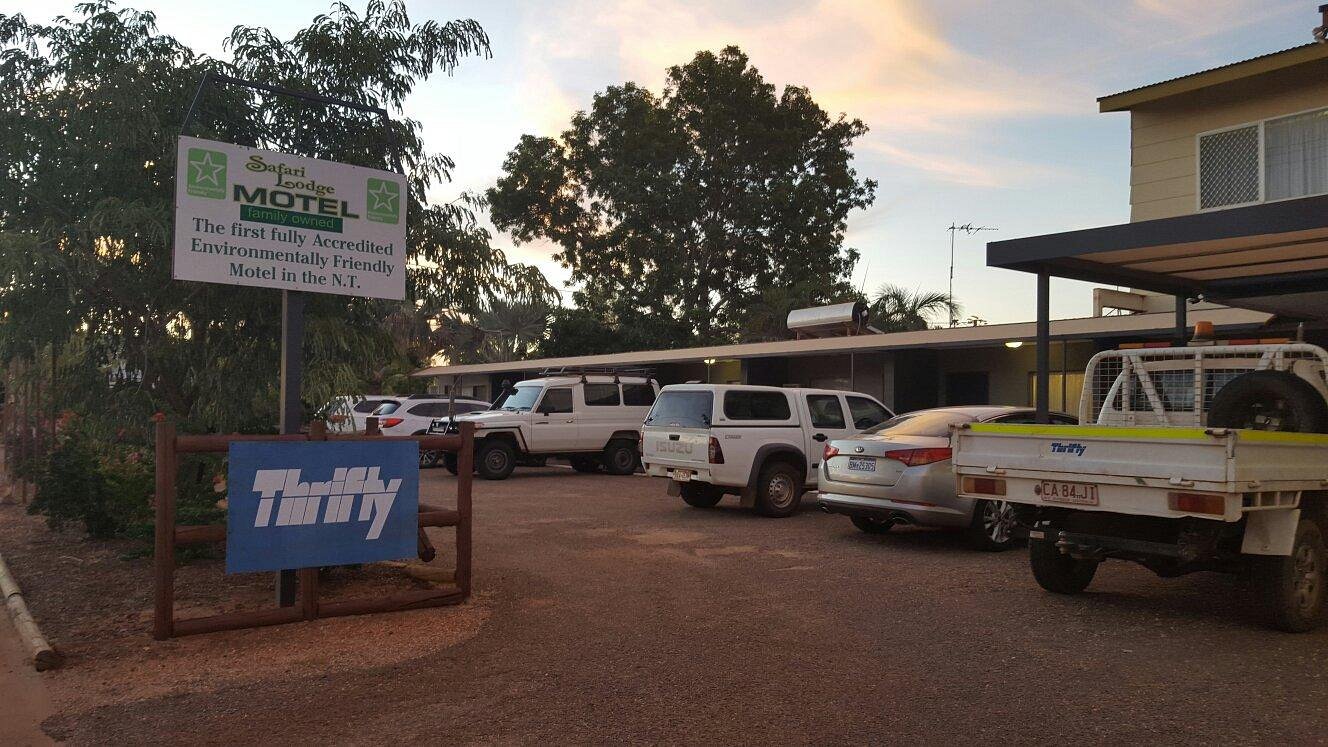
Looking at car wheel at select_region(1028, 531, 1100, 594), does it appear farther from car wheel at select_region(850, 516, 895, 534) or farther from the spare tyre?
car wheel at select_region(850, 516, 895, 534)

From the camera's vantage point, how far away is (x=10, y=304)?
7.87 m

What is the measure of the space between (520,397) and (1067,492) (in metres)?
14.1

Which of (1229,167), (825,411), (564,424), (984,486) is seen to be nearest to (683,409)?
(825,411)

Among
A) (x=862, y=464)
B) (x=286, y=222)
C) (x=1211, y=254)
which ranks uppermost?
(x=1211, y=254)

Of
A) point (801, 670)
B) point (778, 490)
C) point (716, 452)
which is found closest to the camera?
point (801, 670)

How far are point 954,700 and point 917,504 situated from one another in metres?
5.05

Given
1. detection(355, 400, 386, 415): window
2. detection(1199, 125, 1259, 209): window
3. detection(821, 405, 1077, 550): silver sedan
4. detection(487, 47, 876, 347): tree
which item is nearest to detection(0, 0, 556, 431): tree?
detection(821, 405, 1077, 550): silver sedan

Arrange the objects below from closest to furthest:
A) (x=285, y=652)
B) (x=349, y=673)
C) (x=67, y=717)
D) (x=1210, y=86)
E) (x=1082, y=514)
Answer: (x=67, y=717) → (x=349, y=673) → (x=285, y=652) → (x=1082, y=514) → (x=1210, y=86)

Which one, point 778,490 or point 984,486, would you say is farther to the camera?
point 778,490

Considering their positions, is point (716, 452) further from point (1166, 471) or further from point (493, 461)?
A: point (493, 461)

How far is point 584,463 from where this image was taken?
841 inches

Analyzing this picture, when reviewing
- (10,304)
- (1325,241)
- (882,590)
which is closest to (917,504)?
(882,590)

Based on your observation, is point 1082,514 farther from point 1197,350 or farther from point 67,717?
point 67,717

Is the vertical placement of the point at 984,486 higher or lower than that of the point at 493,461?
higher
